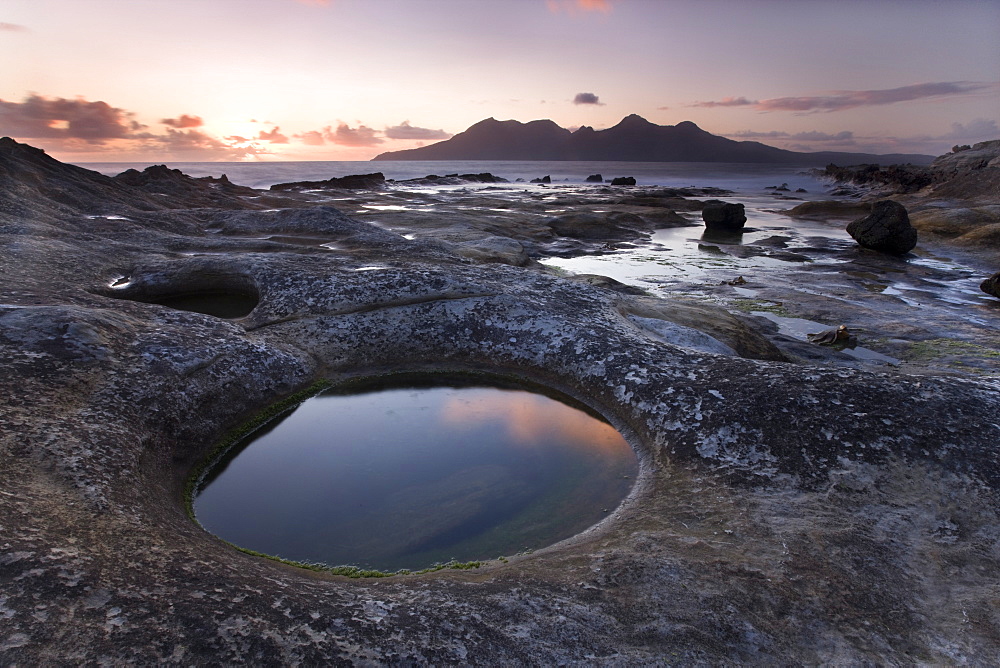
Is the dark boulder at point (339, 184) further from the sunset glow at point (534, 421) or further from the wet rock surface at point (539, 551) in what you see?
the sunset glow at point (534, 421)

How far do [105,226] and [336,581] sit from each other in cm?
3024

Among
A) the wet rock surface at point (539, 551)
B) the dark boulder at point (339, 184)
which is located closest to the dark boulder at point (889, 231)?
the wet rock surface at point (539, 551)

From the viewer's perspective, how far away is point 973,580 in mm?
8258

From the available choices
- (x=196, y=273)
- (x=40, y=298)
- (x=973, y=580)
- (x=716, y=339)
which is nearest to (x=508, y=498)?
(x=973, y=580)

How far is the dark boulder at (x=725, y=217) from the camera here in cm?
5834

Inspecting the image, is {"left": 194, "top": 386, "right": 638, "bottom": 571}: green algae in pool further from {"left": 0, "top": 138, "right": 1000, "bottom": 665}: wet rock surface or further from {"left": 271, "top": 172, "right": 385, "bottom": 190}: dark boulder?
{"left": 271, "top": 172, "right": 385, "bottom": 190}: dark boulder

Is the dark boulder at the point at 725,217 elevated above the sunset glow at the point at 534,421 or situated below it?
above

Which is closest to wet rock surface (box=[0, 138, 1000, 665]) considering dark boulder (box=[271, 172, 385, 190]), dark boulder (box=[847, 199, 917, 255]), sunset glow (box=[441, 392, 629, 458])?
sunset glow (box=[441, 392, 629, 458])

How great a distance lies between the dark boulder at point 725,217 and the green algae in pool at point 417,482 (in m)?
50.9

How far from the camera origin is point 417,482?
11273 mm

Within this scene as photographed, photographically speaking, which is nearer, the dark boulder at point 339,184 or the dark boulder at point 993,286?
the dark boulder at point 993,286

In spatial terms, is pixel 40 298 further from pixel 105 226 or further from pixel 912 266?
pixel 912 266

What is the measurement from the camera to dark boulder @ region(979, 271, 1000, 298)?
95.7 ft

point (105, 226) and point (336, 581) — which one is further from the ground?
point (105, 226)
